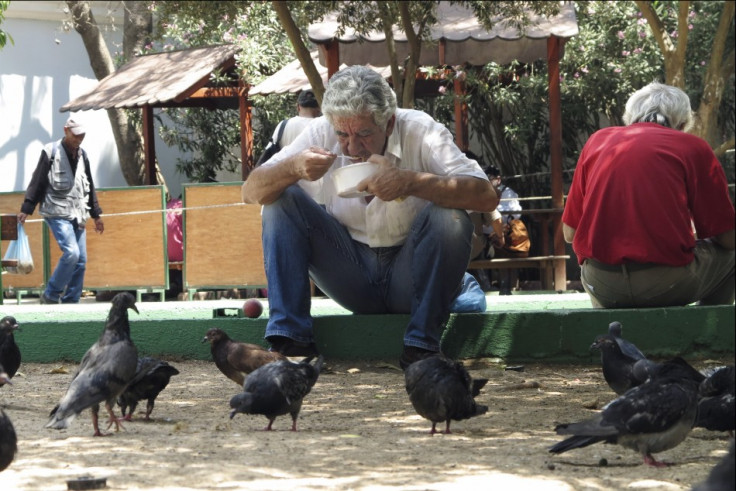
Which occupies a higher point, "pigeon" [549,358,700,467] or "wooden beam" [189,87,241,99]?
"wooden beam" [189,87,241,99]

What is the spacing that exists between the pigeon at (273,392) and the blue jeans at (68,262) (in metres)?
8.08

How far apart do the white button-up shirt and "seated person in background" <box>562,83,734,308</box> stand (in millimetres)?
713

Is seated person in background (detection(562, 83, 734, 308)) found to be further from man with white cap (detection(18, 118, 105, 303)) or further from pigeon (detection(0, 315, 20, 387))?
man with white cap (detection(18, 118, 105, 303))

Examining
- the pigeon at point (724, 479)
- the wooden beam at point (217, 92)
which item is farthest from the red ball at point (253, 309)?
the wooden beam at point (217, 92)

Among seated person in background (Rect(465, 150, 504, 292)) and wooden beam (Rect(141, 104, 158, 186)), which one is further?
wooden beam (Rect(141, 104, 158, 186))

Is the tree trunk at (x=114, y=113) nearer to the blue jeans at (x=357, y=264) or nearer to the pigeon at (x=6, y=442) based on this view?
the blue jeans at (x=357, y=264)

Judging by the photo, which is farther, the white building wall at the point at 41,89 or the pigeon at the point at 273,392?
the white building wall at the point at 41,89

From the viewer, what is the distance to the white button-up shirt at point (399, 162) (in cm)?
655

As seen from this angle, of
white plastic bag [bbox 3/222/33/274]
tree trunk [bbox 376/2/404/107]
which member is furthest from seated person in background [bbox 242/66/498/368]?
white plastic bag [bbox 3/222/33/274]

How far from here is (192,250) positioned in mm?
14164

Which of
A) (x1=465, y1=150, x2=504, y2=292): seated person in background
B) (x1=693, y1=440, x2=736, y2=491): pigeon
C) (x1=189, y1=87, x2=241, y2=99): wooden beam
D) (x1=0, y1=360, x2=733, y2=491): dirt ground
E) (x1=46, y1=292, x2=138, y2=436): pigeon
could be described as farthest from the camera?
(x1=189, y1=87, x2=241, y2=99): wooden beam

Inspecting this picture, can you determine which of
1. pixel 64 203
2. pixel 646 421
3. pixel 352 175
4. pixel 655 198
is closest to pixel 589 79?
pixel 64 203

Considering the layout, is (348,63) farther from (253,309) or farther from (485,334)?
(485,334)

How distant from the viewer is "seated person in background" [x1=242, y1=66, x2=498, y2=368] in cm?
631
